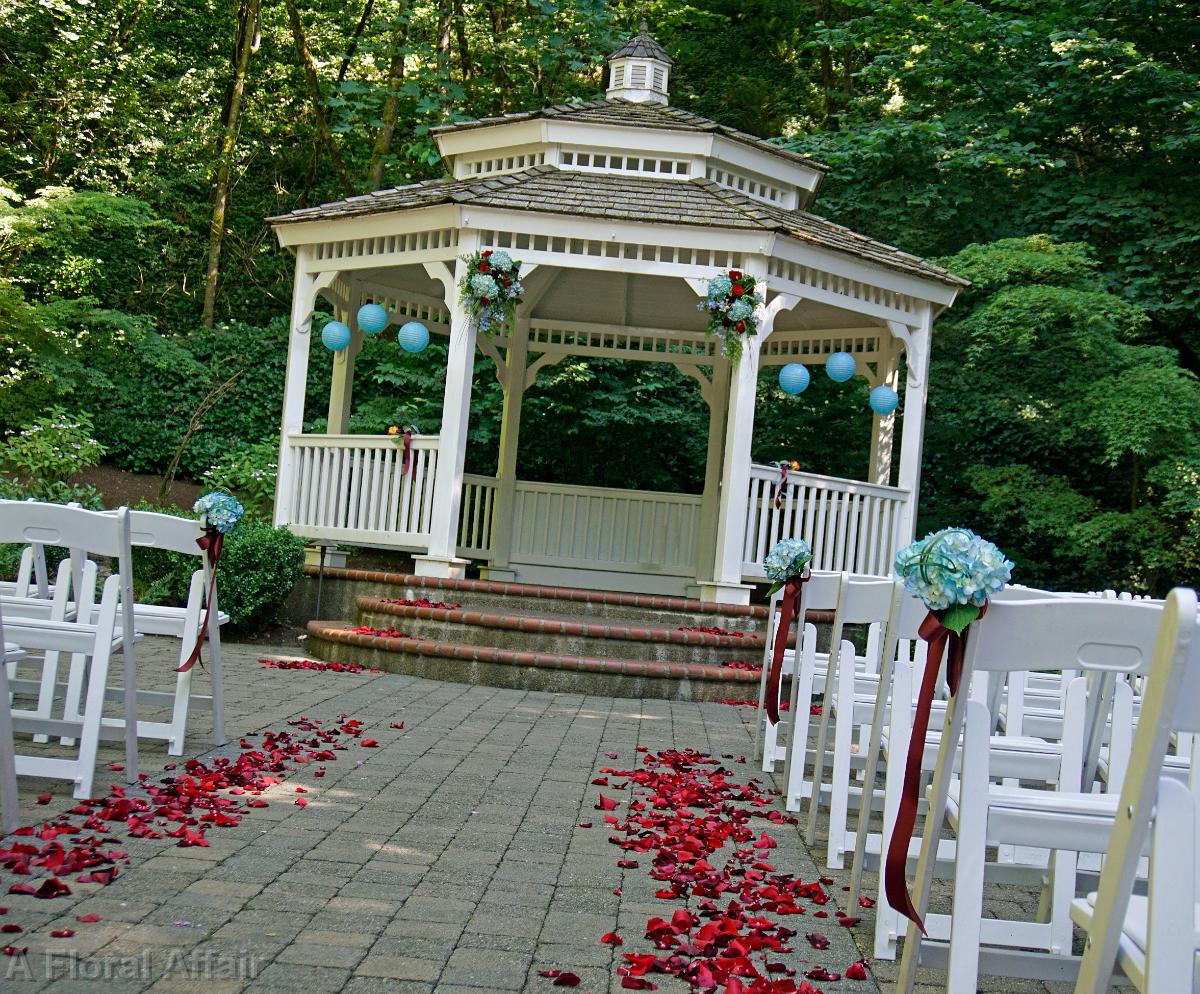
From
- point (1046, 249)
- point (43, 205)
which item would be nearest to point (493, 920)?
point (1046, 249)

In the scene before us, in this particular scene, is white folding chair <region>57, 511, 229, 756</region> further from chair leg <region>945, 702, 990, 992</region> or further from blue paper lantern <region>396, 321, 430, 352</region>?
blue paper lantern <region>396, 321, 430, 352</region>

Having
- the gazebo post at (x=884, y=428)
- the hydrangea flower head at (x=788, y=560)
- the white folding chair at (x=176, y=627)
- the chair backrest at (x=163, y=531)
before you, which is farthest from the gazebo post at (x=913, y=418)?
the chair backrest at (x=163, y=531)

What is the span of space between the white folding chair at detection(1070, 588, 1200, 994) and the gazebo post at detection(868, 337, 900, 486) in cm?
1106

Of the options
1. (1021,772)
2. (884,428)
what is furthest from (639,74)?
(1021,772)

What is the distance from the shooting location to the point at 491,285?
35.6 ft

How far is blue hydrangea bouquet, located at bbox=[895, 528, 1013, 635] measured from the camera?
2.71 meters

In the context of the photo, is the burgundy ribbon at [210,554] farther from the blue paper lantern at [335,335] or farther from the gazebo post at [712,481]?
the gazebo post at [712,481]

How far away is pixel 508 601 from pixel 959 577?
8760 millimetres

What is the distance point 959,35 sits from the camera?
55.9 feet

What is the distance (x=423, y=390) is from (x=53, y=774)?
45.0 ft

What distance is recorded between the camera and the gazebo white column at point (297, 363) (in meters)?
12.4

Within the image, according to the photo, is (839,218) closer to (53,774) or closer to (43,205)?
(43,205)

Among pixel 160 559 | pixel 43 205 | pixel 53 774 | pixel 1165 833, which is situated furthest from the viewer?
pixel 43 205

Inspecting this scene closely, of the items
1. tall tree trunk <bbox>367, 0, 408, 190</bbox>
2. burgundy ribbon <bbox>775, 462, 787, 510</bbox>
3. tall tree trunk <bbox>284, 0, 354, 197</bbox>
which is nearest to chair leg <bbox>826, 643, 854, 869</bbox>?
burgundy ribbon <bbox>775, 462, 787, 510</bbox>
